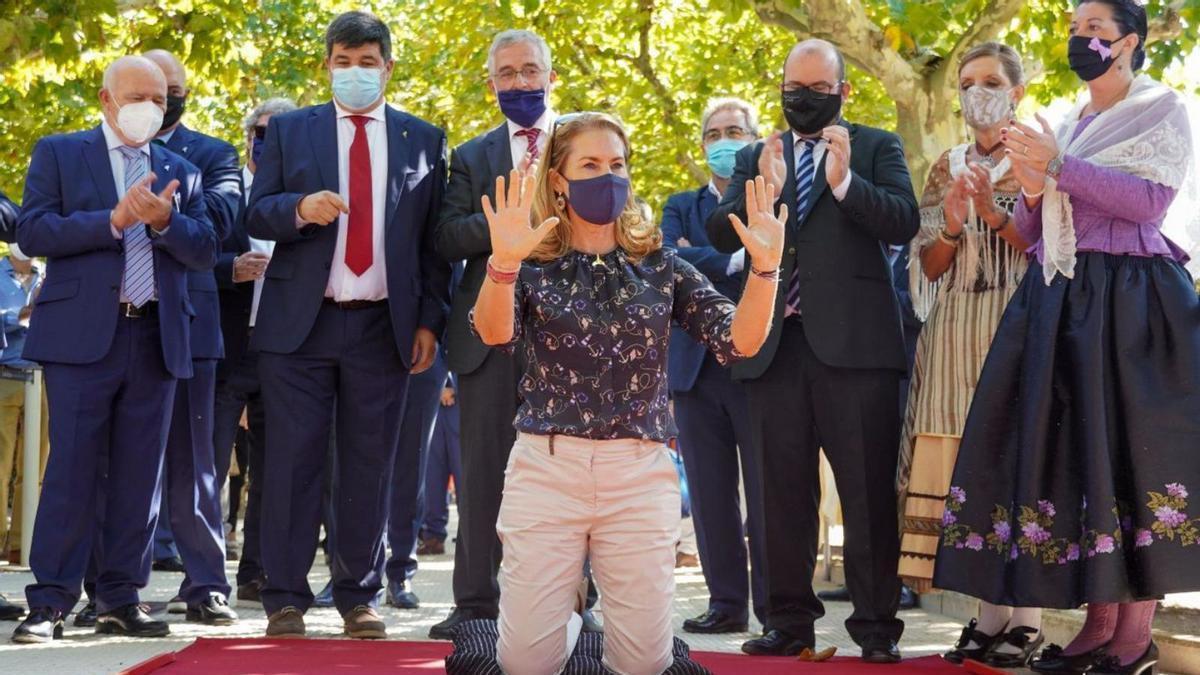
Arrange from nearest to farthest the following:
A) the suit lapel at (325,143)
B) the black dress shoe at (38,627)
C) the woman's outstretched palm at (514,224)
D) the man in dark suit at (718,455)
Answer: the woman's outstretched palm at (514,224) → the black dress shoe at (38,627) → the suit lapel at (325,143) → the man in dark suit at (718,455)

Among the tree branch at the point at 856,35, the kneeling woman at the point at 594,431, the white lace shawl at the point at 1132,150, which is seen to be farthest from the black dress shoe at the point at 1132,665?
the tree branch at the point at 856,35

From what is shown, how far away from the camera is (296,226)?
295 inches

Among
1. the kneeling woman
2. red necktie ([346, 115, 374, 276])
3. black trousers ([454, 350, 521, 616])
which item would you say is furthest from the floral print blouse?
red necktie ([346, 115, 374, 276])

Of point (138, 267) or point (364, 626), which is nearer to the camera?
point (364, 626)

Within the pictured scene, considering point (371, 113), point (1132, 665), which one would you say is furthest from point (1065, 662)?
point (371, 113)

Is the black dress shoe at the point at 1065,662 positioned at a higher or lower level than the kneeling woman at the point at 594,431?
lower

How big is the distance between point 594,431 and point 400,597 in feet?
14.3

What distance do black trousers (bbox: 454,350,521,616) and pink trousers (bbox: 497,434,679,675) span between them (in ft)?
5.88

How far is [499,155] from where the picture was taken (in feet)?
25.3

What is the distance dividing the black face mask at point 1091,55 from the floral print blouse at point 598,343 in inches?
73.4

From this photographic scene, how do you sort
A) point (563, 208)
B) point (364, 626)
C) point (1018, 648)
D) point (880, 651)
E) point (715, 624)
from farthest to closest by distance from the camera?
point (715, 624) < point (364, 626) < point (1018, 648) < point (880, 651) < point (563, 208)

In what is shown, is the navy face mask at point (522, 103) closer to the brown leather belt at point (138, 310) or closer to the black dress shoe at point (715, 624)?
the brown leather belt at point (138, 310)

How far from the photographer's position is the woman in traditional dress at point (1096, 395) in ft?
20.1

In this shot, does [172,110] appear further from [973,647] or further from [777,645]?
[973,647]
